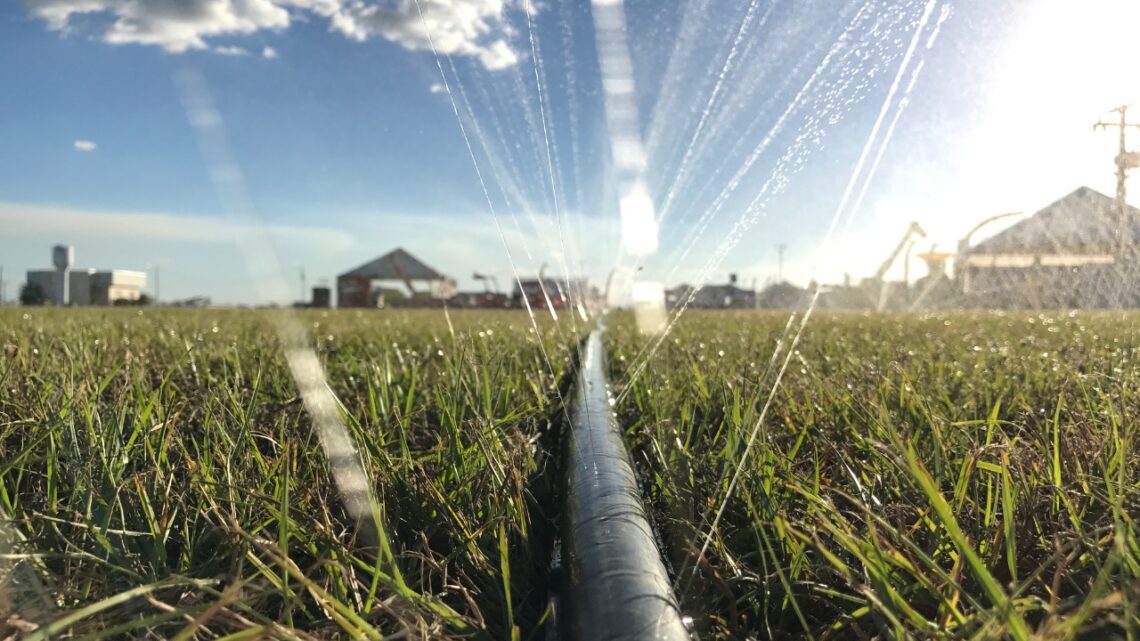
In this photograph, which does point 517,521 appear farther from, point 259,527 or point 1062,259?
point 1062,259

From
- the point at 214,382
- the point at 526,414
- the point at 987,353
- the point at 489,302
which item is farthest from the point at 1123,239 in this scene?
the point at 489,302

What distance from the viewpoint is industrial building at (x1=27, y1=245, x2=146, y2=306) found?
1819 cm

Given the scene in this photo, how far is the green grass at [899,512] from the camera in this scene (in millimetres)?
713

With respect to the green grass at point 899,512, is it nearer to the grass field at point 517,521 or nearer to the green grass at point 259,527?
the grass field at point 517,521

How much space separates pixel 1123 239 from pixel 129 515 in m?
7.89

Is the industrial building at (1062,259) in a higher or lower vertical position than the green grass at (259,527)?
higher

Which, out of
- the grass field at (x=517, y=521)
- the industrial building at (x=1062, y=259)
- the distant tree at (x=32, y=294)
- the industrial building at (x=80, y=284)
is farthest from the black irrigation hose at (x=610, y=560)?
the distant tree at (x=32, y=294)

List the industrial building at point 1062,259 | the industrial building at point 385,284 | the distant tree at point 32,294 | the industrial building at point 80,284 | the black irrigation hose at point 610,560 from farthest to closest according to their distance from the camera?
the distant tree at point 32,294, the industrial building at point 385,284, the industrial building at point 80,284, the industrial building at point 1062,259, the black irrigation hose at point 610,560

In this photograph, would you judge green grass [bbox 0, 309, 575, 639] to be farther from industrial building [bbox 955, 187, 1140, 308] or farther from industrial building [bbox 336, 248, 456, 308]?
industrial building [bbox 336, 248, 456, 308]

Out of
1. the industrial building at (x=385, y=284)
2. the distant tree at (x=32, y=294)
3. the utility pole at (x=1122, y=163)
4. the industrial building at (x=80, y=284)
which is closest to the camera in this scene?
the utility pole at (x=1122, y=163)

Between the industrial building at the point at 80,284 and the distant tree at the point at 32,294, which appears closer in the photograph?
the industrial building at the point at 80,284

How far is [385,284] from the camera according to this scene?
41406 millimetres

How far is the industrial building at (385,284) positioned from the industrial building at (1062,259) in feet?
55.2

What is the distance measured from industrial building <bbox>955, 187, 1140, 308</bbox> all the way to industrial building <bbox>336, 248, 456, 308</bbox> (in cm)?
1681
